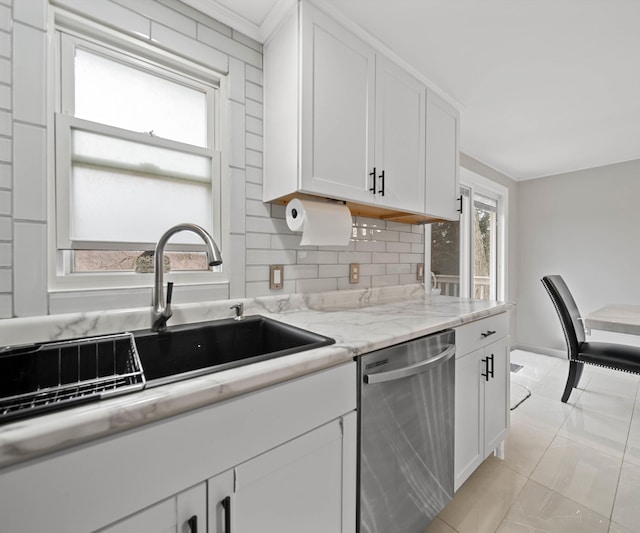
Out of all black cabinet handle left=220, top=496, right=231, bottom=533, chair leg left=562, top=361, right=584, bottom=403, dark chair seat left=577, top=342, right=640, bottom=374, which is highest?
black cabinet handle left=220, top=496, right=231, bottom=533

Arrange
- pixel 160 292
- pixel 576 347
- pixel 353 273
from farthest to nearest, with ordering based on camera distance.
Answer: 1. pixel 576 347
2. pixel 353 273
3. pixel 160 292

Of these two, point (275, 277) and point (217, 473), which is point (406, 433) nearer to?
point (217, 473)

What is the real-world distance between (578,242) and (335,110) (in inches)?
152

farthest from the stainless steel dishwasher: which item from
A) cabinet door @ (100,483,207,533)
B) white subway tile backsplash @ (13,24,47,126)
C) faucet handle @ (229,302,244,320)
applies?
white subway tile backsplash @ (13,24,47,126)

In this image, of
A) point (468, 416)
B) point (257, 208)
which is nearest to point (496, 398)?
point (468, 416)

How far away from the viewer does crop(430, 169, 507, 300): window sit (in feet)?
9.36

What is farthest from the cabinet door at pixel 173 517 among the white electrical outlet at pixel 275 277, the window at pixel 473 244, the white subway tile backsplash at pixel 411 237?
the window at pixel 473 244

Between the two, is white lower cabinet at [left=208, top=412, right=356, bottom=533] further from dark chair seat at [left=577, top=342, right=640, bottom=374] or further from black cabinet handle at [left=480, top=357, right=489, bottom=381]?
dark chair seat at [left=577, top=342, right=640, bottom=374]

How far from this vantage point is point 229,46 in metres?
1.39

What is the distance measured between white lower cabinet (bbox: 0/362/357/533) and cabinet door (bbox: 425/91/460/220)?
142 centimetres

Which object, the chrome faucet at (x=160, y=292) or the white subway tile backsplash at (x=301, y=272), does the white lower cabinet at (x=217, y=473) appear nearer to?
the chrome faucet at (x=160, y=292)

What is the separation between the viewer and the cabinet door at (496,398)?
1634mm

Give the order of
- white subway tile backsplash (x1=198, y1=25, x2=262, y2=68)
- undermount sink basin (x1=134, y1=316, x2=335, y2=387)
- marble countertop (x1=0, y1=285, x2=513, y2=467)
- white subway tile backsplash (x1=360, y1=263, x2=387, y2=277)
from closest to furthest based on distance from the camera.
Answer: marble countertop (x1=0, y1=285, x2=513, y2=467) < undermount sink basin (x1=134, y1=316, x2=335, y2=387) < white subway tile backsplash (x1=198, y1=25, x2=262, y2=68) < white subway tile backsplash (x1=360, y1=263, x2=387, y2=277)

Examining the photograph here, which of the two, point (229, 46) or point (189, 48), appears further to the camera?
point (229, 46)
